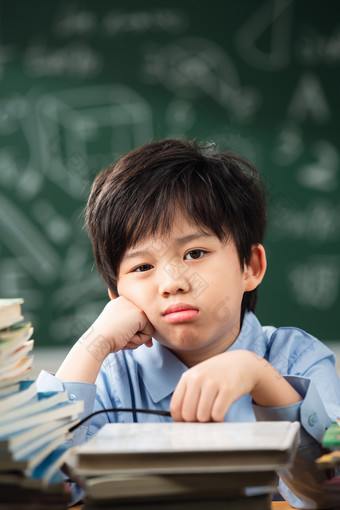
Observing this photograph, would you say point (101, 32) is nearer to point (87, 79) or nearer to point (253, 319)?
point (87, 79)

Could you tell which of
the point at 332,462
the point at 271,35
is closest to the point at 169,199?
the point at 332,462

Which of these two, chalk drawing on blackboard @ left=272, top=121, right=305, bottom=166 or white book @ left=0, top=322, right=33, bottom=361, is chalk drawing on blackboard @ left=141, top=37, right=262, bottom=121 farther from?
white book @ left=0, top=322, right=33, bottom=361

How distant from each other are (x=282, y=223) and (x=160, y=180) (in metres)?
1.66

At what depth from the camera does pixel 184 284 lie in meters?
1.11

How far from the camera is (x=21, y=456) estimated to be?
0.65 m

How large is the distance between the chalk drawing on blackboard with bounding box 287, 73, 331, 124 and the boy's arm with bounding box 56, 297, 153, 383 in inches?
73.8

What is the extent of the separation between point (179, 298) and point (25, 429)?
1.54 ft

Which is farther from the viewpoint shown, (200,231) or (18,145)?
(18,145)

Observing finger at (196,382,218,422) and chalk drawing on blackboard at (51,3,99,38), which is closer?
finger at (196,382,218,422)

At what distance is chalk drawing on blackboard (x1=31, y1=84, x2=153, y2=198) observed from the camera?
2.88 metres

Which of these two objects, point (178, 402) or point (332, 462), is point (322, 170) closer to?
point (178, 402)

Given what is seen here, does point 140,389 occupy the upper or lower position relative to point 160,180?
lower

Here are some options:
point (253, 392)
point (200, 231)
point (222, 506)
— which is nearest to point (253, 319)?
point (200, 231)

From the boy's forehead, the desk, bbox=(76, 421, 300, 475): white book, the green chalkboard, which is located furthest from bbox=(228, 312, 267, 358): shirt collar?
the green chalkboard
